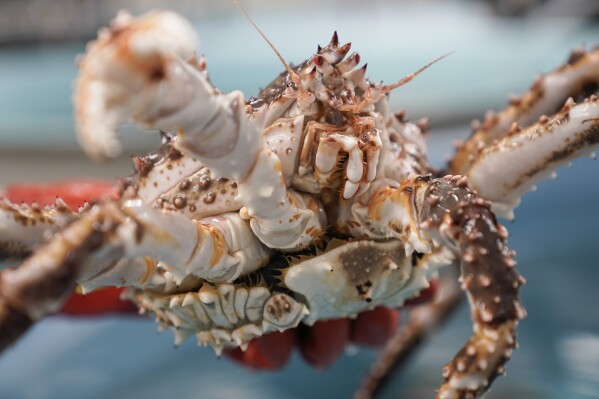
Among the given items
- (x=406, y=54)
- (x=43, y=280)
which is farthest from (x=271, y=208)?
(x=406, y=54)

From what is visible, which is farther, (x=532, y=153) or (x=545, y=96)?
(x=545, y=96)

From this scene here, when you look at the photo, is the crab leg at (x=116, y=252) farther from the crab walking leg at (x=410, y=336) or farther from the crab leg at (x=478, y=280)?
the crab walking leg at (x=410, y=336)

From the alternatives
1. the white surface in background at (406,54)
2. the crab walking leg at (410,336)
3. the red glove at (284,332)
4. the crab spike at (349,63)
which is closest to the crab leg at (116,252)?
the crab spike at (349,63)

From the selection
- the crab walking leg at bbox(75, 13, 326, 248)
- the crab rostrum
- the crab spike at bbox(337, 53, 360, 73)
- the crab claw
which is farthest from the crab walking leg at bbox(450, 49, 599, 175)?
the crab claw

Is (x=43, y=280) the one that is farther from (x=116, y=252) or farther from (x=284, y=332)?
(x=284, y=332)

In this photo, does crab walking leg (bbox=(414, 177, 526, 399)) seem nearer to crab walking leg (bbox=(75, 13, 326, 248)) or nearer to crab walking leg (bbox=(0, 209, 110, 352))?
crab walking leg (bbox=(75, 13, 326, 248))

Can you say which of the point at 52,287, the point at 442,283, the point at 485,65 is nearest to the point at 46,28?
the point at 485,65

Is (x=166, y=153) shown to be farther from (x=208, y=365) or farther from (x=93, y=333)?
(x=93, y=333)
